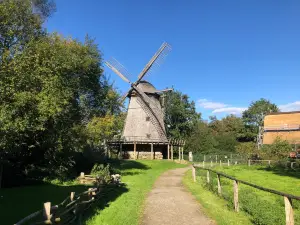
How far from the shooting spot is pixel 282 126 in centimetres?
6384

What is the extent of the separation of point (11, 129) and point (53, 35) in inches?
420

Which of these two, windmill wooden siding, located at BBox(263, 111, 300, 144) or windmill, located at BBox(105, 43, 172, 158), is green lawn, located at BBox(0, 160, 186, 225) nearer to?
windmill, located at BBox(105, 43, 172, 158)

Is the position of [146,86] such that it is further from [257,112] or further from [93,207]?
[257,112]

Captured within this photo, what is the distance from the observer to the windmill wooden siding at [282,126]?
6219 centimetres

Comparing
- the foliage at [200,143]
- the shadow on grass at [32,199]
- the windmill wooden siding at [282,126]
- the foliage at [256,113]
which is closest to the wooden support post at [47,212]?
the shadow on grass at [32,199]

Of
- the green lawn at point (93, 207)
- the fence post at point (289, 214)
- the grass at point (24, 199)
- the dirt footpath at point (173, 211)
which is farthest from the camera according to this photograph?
the grass at point (24, 199)

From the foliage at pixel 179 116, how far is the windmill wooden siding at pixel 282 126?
50.7 ft

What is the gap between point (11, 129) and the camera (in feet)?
44.5

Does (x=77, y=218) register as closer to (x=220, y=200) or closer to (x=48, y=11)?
(x=220, y=200)

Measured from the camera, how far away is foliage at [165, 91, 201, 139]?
69000mm

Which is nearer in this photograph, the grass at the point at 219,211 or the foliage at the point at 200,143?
the grass at the point at 219,211

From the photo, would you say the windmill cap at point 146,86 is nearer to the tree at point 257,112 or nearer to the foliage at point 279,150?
A: the foliage at point 279,150

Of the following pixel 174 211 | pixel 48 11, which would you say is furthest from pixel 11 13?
pixel 174 211

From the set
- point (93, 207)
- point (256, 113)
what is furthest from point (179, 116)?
point (93, 207)
